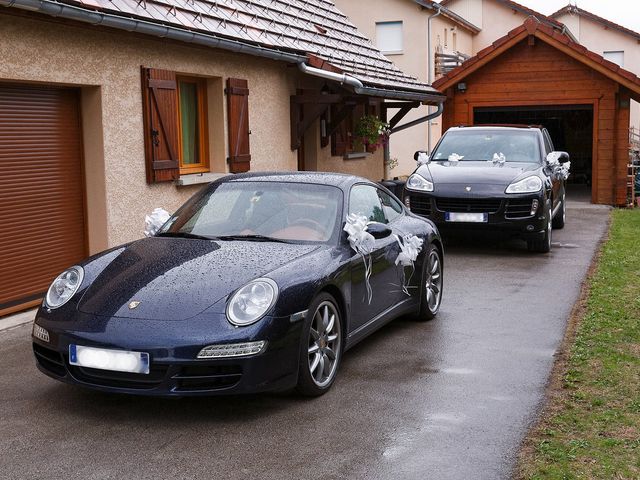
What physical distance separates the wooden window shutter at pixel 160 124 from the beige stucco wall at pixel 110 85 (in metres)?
0.09

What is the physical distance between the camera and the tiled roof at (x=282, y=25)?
30.4 ft

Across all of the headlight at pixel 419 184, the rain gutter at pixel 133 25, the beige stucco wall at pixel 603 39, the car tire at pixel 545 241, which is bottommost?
the car tire at pixel 545 241

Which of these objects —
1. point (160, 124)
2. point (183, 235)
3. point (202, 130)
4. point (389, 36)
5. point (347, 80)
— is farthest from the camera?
point (389, 36)

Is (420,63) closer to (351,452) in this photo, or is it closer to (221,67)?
(221,67)

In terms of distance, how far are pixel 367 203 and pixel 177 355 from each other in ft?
8.64

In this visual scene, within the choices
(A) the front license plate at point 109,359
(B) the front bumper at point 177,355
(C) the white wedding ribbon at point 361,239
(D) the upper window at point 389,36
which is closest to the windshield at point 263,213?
(C) the white wedding ribbon at point 361,239

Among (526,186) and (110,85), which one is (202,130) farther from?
(526,186)

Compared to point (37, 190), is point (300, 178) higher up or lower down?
higher up

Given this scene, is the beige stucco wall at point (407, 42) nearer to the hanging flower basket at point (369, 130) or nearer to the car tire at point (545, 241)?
the hanging flower basket at point (369, 130)

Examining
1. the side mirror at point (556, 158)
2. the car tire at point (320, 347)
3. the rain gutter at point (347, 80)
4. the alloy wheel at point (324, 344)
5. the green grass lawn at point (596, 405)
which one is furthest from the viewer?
the side mirror at point (556, 158)

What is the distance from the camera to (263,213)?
6188 mm

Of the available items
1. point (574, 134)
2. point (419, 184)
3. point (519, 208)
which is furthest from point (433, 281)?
point (574, 134)

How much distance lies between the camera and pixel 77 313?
16.5 ft

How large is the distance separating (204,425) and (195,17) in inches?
263
